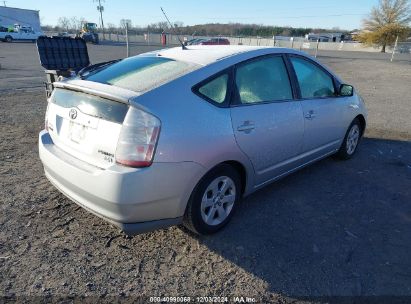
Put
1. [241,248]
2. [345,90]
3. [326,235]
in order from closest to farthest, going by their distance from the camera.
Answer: [241,248], [326,235], [345,90]

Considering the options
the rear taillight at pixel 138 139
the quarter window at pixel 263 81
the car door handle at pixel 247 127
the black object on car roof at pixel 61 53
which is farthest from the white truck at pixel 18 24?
the rear taillight at pixel 138 139

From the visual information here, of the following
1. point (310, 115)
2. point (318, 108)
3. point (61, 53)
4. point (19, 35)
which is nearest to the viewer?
point (310, 115)

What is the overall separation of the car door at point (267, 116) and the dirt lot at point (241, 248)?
53 cm

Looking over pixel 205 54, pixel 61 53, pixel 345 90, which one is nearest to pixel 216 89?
pixel 205 54

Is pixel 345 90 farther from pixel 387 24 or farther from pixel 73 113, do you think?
pixel 387 24

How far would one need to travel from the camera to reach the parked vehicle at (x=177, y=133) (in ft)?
8.21

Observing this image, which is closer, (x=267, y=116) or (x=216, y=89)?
(x=216, y=89)

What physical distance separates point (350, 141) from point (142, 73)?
11.4 ft

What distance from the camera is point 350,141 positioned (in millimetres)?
5152

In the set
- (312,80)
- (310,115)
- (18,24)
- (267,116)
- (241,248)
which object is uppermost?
(18,24)

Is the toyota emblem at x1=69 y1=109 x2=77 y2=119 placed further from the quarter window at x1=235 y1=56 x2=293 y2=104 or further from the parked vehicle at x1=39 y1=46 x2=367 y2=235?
the quarter window at x1=235 y1=56 x2=293 y2=104

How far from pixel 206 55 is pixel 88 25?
72.0 metres

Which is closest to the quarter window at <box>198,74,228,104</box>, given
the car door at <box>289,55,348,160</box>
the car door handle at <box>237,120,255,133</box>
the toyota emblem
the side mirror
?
the car door handle at <box>237,120,255,133</box>

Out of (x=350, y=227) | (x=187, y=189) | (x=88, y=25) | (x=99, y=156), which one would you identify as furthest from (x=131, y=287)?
(x=88, y=25)
